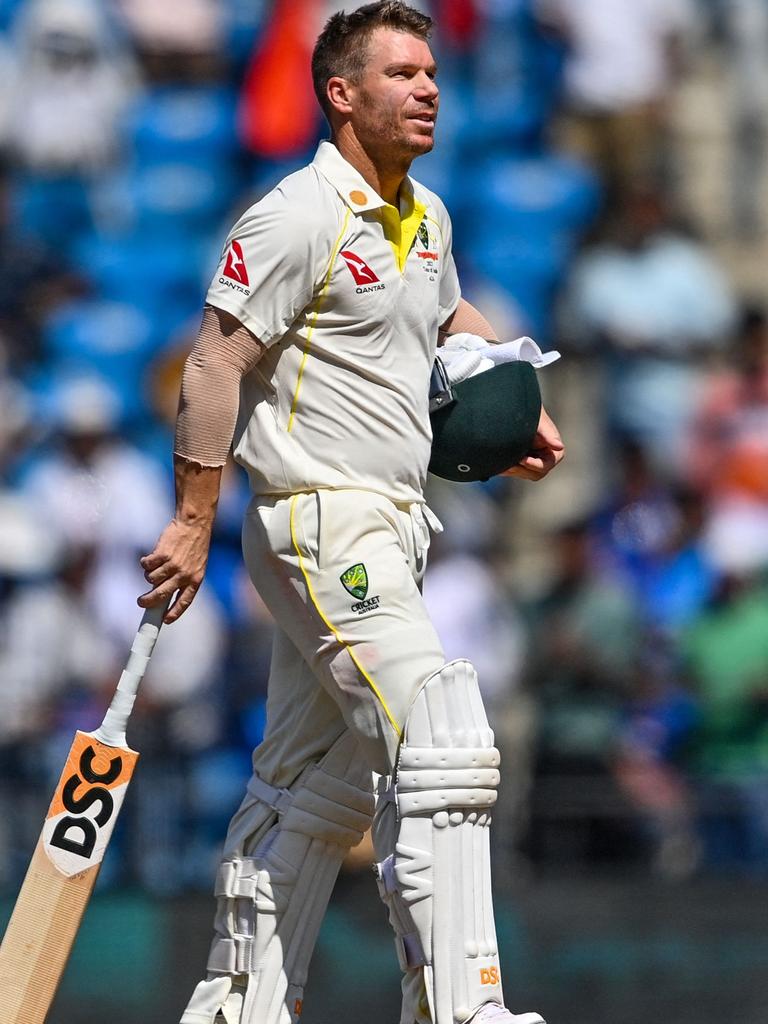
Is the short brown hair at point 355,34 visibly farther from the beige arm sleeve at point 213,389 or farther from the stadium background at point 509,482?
the stadium background at point 509,482

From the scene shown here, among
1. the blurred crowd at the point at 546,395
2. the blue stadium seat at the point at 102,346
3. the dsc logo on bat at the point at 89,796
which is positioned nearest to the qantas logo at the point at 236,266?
the dsc logo on bat at the point at 89,796

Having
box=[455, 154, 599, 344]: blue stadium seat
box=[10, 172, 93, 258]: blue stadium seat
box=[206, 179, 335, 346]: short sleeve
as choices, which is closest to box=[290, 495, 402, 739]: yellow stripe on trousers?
box=[206, 179, 335, 346]: short sleeve

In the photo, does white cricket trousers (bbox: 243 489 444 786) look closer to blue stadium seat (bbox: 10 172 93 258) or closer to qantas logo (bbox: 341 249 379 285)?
qantas logo (bbox: 341 249 379 285)

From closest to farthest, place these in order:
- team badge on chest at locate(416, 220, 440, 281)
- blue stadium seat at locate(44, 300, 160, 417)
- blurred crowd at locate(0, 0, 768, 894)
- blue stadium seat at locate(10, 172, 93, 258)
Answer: team badge on chest at locate(416, 220, 440, 281) < blurred crowd at locate(0, 0, 768, 894) < blue stadium seat at locate(44, 300, 160, 417) < blue stadium seat at locate(10, 172, 93, 258)

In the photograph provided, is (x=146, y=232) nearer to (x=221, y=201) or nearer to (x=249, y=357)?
(x=221, y=201)

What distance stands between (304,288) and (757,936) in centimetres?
333

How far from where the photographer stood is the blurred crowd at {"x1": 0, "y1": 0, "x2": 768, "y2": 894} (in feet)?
23.9

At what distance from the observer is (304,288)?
353 cm

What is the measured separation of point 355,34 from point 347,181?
29 centimetres

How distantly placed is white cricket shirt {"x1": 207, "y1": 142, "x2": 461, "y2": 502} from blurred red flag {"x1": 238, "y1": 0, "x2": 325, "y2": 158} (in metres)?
5.36

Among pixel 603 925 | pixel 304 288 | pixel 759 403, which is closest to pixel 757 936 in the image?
pixel 603 925

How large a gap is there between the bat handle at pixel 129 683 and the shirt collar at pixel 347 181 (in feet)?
2.77

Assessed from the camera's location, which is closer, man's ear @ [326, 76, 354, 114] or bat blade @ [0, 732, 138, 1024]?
bat blade @ [0, 732, 138, 1024]

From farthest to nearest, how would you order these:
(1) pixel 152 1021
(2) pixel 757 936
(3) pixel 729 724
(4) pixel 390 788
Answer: (3) pixel 729 724, (2) pixel 757 936, (1) pixel 152 1021, (4) pixel 390 788
